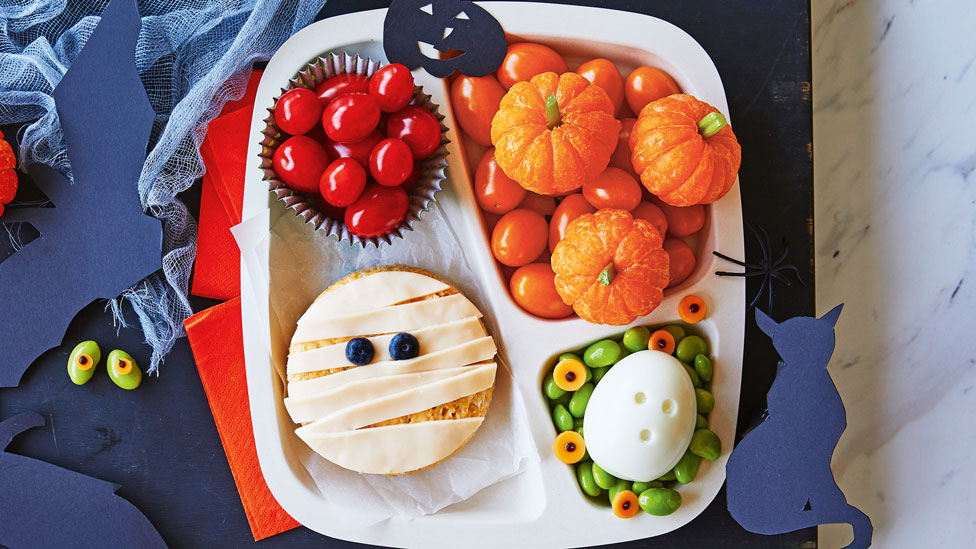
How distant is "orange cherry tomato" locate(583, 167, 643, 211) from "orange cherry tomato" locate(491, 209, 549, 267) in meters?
0.12

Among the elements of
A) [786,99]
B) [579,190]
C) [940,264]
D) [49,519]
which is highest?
[786,99]

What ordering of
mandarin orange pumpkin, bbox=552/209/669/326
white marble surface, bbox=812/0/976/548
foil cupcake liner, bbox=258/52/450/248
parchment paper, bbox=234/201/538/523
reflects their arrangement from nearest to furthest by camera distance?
mandarin orange pumpkin, bbox=552/209/669/326 < foil cupcake liner, bbox=258/52/450/248 < parchment paper, bbox=234/201/538/523 < white marble surface, bbox=812/0/976/548

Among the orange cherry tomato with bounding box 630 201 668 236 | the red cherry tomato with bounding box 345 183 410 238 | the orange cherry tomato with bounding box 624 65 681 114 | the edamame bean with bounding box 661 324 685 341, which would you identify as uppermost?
the orange cherry tomato with bounding box 624 65 681 114

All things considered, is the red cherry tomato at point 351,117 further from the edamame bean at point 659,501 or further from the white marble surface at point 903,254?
the white marble surface at point 903,254

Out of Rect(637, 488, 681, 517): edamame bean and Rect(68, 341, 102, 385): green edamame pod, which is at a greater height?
Rect(68, 341, 102, 385): green edamame pod

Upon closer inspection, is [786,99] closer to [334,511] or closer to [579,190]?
[579,190]

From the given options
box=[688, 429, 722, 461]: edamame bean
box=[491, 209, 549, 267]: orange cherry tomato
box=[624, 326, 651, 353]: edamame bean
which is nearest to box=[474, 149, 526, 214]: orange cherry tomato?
box=[491, 209, 549, 267]: orange cherry tomato

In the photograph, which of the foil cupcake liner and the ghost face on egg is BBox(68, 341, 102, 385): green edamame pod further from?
the ghost face on egg

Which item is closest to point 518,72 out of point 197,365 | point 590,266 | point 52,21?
point 590,266

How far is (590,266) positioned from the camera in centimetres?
120

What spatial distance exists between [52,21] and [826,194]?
6.11 feet

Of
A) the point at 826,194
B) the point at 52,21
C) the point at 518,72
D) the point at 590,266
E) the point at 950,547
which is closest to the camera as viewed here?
the point at 590,266

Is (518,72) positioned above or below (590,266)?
above

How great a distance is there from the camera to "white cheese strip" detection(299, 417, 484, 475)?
52.2 inches
